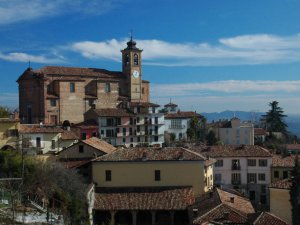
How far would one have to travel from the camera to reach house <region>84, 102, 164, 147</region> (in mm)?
67500

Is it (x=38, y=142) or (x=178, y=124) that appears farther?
(x=178, y=124)

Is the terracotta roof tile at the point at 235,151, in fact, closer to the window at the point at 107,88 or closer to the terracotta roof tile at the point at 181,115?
the window at the point at 107,88

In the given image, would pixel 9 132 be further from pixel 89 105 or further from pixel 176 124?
pixel 176 124

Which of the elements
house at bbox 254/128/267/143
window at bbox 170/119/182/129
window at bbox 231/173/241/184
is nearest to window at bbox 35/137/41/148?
window at bbox 231/173/241/184

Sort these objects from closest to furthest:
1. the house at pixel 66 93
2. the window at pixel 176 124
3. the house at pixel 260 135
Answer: the house at pixel 66 93
the window at pixel 176 124
the house at pixel 260 135

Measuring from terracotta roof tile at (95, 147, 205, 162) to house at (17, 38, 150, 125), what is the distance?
95.4 ft

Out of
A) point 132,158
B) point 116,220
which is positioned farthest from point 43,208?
point 132,158

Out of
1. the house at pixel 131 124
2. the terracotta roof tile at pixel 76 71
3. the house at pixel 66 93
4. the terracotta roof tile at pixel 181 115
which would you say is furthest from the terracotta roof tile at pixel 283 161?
the terracotta roof tile at pixel 181 115

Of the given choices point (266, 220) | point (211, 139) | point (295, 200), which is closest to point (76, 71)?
point (211, 139)

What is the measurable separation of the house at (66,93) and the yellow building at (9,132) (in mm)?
24345

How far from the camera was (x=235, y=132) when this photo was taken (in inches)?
3433

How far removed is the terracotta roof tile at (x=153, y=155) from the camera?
4028cm

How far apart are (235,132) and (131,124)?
22956 millimetres

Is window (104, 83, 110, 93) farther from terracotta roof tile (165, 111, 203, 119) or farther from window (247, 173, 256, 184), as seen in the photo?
window (247, 173, 256, 184)
